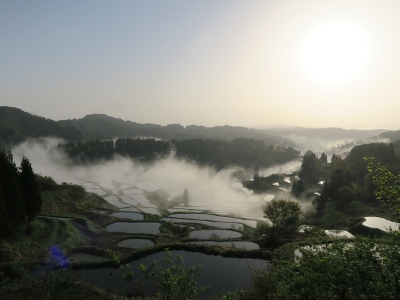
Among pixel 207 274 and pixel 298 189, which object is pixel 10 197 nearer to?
pixel 207 274

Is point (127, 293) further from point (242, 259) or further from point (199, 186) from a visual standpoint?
point (199, 186)

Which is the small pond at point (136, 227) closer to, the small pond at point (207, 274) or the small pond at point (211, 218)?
the small pond at point (211, 218)

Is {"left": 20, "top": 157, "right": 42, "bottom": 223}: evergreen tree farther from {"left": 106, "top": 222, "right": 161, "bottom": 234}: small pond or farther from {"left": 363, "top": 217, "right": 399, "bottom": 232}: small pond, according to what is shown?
{"left": 363, "top": 217, "right": 399, "bottom": 232}: small pond

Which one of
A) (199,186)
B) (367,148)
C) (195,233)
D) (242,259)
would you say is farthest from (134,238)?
(367,148)

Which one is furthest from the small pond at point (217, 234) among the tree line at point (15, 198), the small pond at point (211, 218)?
the tree line at point (15, 198)

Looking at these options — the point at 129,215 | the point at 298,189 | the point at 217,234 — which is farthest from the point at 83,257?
the point at 298,189
